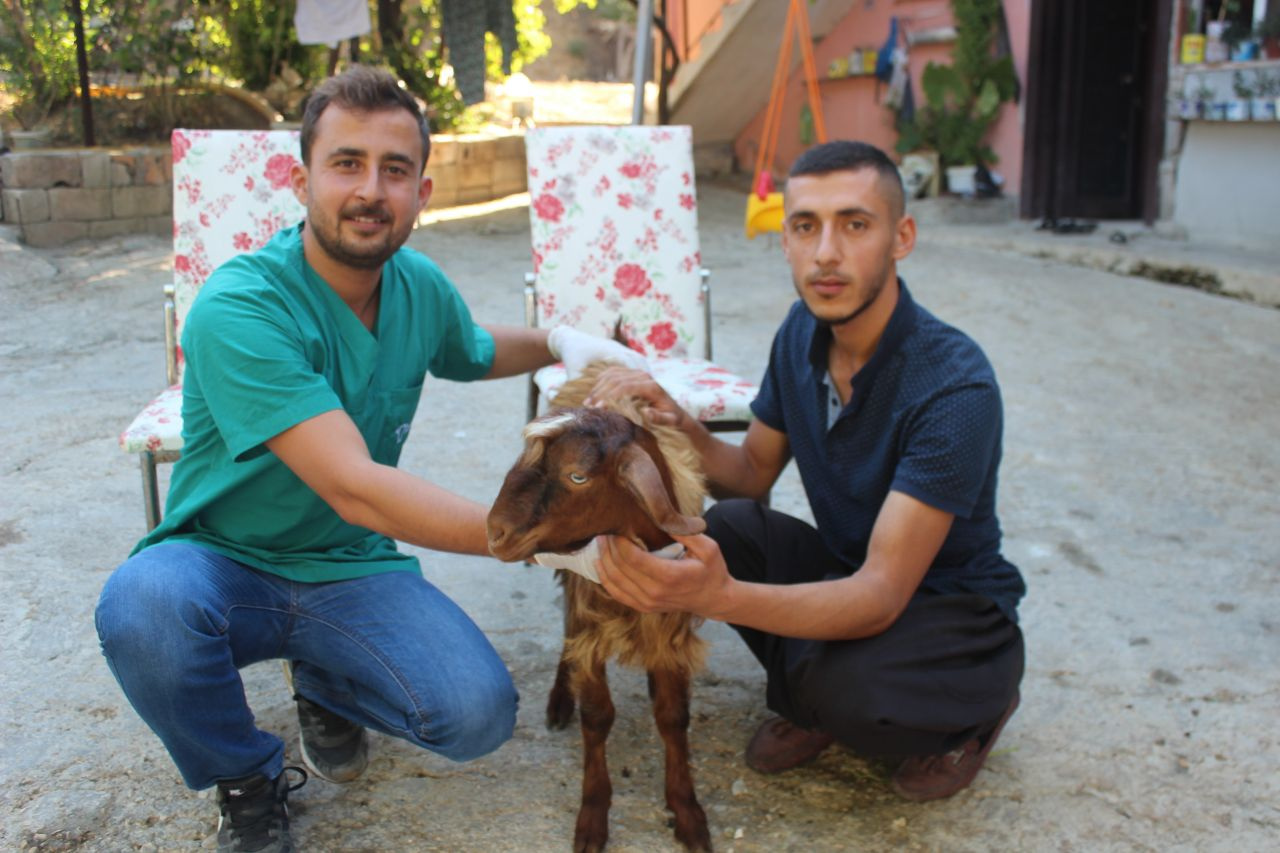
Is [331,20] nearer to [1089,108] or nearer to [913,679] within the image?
[1089,108]

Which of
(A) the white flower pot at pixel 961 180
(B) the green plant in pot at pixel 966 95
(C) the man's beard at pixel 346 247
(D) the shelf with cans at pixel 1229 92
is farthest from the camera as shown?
(A) the white flower pot at pixel 961 180

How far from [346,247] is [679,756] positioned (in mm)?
1455

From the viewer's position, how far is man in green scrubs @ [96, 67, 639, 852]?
2.28 meters

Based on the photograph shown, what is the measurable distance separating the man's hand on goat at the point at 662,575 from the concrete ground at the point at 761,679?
30.9 inches

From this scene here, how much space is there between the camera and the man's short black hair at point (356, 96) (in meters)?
2.63

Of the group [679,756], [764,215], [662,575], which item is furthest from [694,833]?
[764,215]

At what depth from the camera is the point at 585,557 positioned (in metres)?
2.12

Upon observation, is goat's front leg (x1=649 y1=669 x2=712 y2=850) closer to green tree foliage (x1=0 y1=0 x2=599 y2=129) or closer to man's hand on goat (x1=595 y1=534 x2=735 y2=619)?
man's hand on goat (x1=595 y1=534 x2=735 y2=619)

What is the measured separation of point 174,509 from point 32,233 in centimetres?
730

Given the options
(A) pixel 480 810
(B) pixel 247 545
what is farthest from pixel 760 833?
(B) pixel 247 545

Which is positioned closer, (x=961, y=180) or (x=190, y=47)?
(x=190, y=47)

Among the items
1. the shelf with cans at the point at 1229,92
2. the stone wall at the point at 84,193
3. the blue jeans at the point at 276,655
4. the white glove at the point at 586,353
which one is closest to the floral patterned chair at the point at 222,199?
the white glove at the point at 586,353

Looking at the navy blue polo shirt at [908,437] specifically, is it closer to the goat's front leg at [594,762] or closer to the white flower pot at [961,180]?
the goat's front leg at [594,762]

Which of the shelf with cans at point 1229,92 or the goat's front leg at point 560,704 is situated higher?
the shelf with cans at point 1229,92
